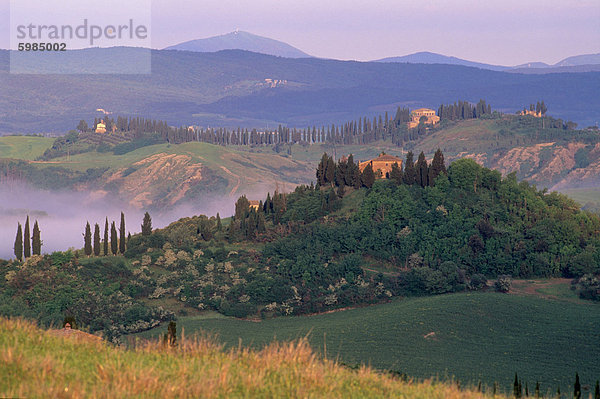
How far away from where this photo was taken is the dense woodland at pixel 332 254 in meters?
94.4

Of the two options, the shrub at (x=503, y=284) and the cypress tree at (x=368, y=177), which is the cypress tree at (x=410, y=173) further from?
the shrub at (x=503, y=284)

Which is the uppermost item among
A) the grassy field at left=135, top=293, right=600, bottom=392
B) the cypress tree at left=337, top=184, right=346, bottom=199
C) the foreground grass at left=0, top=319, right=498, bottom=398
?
the foreground grass at left=0, top=319, right=498, bottom=398

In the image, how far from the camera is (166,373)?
18.1m

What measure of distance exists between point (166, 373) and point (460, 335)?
61.5 metres

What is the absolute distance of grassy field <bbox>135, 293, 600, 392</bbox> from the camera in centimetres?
6150

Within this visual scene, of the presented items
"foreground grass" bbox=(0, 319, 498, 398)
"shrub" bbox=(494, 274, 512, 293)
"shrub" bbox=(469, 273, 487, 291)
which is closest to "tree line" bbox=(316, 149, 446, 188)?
"shrub" bbox=(469, 273, 487, 291)

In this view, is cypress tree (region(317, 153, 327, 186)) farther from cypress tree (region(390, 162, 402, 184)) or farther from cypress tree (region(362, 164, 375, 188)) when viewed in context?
cypress tree (region(390, 162, 402, 184))

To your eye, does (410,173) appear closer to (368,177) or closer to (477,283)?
(368,177)

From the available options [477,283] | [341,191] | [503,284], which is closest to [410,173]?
[341,191]

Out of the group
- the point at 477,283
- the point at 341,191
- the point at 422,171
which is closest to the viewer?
the point at 477,283

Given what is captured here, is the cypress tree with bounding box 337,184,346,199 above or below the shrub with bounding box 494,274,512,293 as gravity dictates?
above

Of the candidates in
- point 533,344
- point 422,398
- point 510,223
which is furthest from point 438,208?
point 422,398

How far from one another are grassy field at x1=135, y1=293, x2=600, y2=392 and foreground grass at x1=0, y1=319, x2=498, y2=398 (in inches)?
1444

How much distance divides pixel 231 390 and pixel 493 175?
10932 cm
